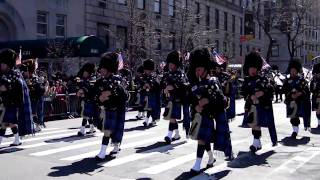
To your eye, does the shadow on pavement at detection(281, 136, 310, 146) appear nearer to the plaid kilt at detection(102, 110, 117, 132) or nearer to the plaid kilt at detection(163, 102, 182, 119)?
the plaid kilt at detection(163, 102, 182, 119)

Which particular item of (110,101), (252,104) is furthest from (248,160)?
(110,101)

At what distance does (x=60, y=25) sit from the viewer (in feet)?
88.6

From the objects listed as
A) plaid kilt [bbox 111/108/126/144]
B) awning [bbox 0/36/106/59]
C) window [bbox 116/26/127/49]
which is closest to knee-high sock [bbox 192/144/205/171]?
plaid kilt [bbox 111/108/126/144]

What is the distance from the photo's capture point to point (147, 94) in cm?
1484

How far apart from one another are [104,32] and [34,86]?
17288mm

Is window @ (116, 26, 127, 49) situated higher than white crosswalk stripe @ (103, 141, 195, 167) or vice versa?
window @ (116, 26, 127, 49)

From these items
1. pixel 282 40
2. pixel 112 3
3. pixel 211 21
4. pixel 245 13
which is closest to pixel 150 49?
pixel 112 3

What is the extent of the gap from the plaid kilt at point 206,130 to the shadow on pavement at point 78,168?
1786 mm

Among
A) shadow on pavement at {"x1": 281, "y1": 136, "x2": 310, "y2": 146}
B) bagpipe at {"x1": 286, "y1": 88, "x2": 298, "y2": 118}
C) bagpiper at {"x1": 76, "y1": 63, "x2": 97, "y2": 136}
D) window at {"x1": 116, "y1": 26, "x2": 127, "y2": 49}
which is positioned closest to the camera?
→ shadow on pavement at {"x1": 281, "y1": 136, "x2": 310, "y2": 146}

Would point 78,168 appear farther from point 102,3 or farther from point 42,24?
point 102,3

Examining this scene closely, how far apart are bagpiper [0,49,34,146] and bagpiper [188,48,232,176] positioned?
396 centimetres

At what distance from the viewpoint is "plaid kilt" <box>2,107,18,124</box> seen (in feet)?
34.1

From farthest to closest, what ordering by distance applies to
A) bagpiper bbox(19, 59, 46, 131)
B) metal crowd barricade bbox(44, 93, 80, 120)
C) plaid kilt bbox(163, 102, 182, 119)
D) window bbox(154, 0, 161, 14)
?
window bbox(154, 0, 161, 14), metal crowd barricade bbox(44, 93, 80, 120), bagpiper bbox(19, 59, 46, 131), plaid kilt bbox(163, 102, 182, 119)

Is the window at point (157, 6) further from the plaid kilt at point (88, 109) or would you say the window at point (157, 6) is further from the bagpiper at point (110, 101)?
the bagpiper at point (110, 101)
